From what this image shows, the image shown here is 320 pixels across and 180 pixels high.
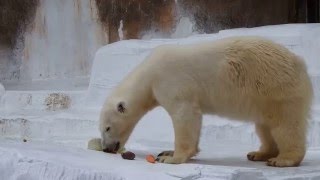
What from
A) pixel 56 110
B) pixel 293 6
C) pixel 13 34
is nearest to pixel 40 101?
pixel 56 110

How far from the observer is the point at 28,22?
42.5 ft

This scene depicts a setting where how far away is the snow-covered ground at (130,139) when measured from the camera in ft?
10.7

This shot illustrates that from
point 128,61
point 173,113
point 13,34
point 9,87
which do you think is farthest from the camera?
point 13,34

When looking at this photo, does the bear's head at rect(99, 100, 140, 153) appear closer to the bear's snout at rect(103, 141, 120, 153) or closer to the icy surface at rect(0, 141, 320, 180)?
the bear's snout at rect(103, 141, 120, 153)

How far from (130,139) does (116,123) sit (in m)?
1.96

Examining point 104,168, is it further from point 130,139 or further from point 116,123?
point 130,139

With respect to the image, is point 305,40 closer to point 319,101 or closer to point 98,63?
point 319,101

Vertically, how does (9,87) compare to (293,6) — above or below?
below

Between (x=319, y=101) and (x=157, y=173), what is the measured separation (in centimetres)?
368

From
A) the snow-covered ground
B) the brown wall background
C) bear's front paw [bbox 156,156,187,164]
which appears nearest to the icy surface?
the snow-covered ground

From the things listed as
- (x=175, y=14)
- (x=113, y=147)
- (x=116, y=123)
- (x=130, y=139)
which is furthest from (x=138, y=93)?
(x=175, y=14)

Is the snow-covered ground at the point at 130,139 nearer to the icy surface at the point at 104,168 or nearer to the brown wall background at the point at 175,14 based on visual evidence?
the icy surface at the point at 104,168

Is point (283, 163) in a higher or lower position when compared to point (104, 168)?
lower

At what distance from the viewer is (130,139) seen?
605cm
